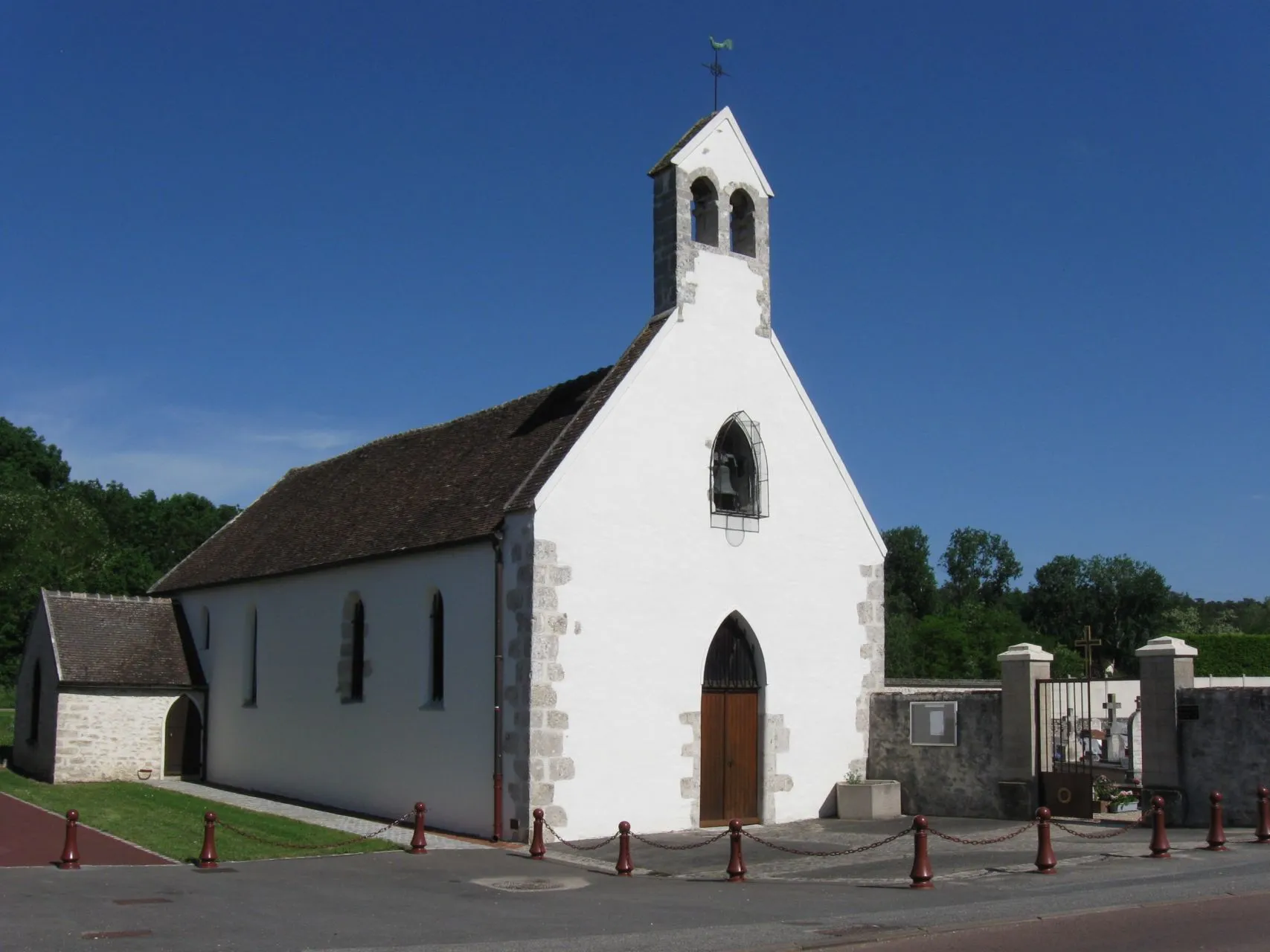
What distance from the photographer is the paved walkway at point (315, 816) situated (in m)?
19.1

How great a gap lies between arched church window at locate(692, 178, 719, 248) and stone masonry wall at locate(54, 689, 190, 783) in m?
17.0

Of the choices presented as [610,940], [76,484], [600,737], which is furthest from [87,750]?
[76,484]

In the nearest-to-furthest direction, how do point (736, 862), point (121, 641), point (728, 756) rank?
point (736, 862) < point (728, 756) < point (121, 641)

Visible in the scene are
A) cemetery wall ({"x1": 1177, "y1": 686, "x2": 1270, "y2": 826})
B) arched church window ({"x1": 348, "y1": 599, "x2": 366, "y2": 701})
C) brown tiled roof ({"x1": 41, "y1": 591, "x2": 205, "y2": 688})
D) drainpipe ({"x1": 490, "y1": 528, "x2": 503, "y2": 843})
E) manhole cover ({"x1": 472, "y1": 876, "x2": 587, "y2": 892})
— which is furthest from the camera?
brown tiled roof ({"x1": 41, "y1": 591, "x2": 205, "y2": 688})

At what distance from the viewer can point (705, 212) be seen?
2239cm

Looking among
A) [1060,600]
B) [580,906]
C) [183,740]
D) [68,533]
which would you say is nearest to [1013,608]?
[1060,600]

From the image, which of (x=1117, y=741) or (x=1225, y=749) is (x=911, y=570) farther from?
(x=1225, y=749)

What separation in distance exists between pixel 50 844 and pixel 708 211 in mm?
14685

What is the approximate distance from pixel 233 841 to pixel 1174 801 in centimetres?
1407

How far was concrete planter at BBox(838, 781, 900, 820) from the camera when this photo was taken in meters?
21.7

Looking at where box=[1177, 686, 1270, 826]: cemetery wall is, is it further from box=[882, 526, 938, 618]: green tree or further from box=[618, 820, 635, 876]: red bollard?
box=[882, 526, 938, 618]: green tree

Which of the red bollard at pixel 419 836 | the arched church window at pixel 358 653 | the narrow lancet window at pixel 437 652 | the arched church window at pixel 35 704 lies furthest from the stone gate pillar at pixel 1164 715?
the arched church window at pixel 35 704

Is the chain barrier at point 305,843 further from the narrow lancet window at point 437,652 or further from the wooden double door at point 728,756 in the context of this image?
the wooden double door at point 728,756

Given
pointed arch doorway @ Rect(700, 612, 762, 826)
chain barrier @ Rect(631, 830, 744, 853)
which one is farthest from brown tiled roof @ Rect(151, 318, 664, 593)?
chain barrier @ Rect(631, 830, 744, 853)
